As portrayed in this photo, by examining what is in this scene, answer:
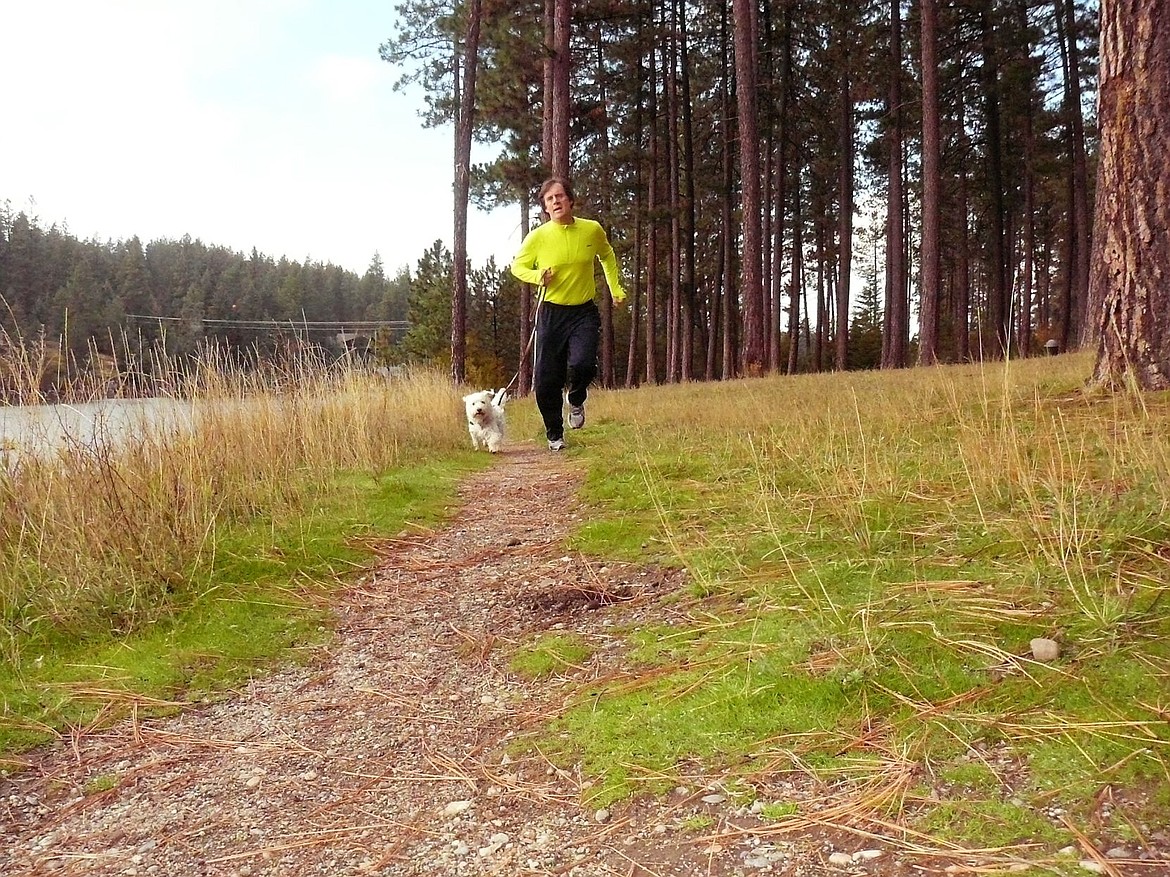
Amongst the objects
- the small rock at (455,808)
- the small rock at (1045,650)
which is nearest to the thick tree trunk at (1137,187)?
the small rock at (1045,650)

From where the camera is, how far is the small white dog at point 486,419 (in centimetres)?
829

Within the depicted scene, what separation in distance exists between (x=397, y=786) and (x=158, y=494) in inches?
99.6

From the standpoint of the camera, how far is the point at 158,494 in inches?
146

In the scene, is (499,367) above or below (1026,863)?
above

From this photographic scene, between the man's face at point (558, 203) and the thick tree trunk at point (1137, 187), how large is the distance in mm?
3917

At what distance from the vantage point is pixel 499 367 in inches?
1075

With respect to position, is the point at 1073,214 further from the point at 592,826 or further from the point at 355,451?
the point at 592,826

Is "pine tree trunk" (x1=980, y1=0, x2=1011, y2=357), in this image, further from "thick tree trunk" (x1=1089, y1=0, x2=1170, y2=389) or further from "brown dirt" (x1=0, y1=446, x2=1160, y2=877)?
"brown dirt" (x1=0, y1=446, x2=1160, y2=877)

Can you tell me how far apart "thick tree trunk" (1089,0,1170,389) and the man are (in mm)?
3638

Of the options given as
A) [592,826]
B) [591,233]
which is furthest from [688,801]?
[591,233]

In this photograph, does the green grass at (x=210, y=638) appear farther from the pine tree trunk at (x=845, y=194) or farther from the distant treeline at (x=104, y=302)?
the pine tree trunk at (x=845, y=194)

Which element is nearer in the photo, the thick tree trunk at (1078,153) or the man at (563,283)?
the man at (563,283)

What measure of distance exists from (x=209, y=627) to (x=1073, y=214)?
2577 cm

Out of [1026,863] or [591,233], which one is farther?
[591,233]
